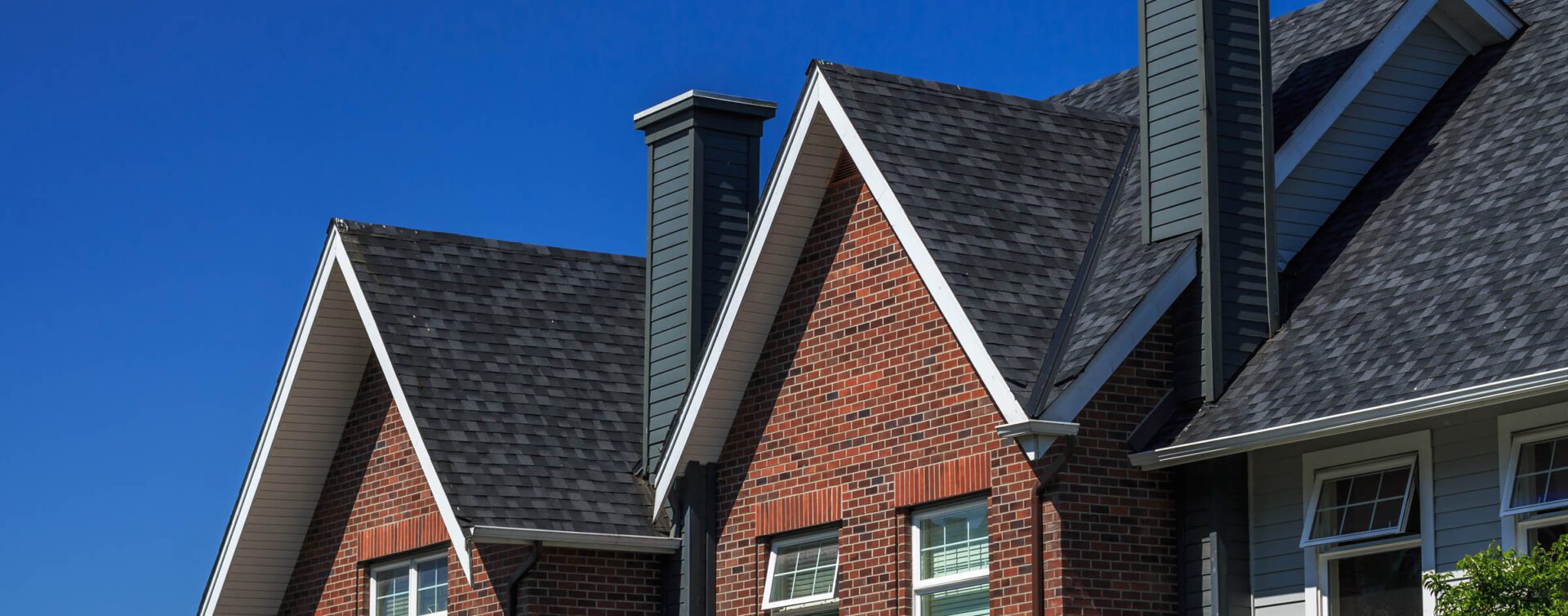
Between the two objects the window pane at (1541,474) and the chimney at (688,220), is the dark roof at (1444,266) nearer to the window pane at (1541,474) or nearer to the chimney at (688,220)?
the window pane at (1541,474)

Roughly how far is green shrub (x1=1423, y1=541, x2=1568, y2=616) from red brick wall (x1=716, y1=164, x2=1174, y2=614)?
11.2 ft

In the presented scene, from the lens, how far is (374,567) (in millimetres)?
20938

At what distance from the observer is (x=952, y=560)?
52.7 ft

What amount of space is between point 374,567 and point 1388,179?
32.8ft

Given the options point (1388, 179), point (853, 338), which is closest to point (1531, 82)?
point (1388, 179)

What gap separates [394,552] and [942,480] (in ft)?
21.2

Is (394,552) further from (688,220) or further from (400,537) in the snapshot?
(688,220)

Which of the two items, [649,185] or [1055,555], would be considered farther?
[649,185]

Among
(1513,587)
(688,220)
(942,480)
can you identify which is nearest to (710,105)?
(688,220)

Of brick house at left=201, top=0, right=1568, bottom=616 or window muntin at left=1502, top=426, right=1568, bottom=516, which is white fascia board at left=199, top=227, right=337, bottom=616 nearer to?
brick house at left=201, top=0, right=1568, bottom=616

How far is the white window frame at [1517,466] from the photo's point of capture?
13.1m

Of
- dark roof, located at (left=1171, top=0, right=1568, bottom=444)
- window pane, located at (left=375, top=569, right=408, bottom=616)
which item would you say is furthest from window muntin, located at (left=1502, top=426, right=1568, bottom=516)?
window pane, located at (left=375, top=569, right=408, bottom=616)

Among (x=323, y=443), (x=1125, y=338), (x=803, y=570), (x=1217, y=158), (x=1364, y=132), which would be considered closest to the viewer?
(x=1125, y=338)

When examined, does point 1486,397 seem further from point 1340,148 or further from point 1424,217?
point 1340,148
